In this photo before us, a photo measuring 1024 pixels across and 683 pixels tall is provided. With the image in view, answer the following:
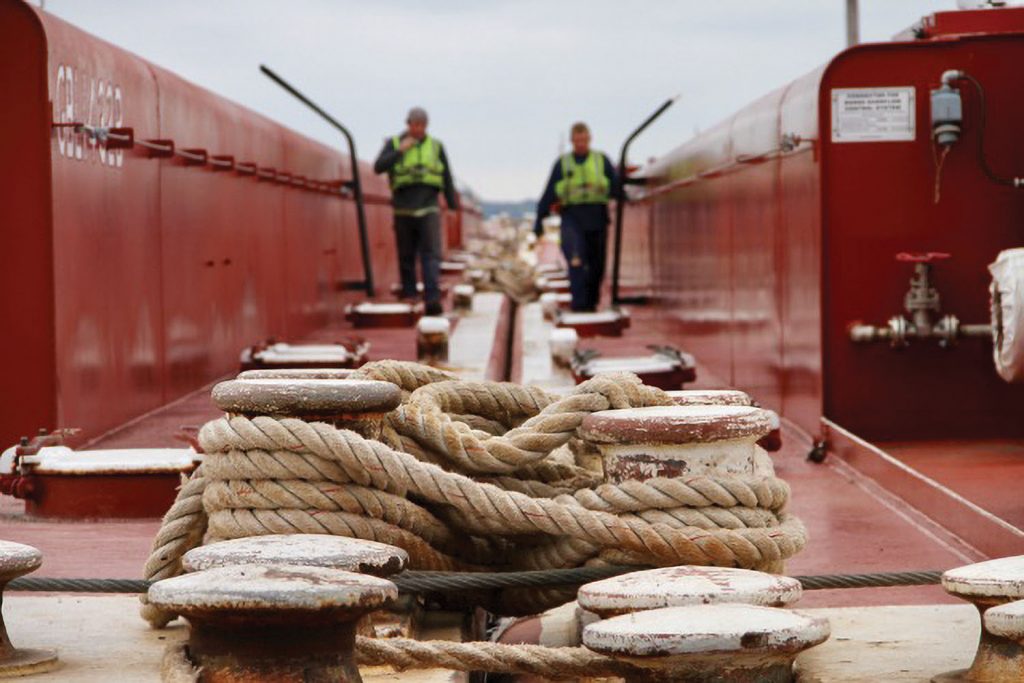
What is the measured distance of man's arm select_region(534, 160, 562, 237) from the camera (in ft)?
48.7

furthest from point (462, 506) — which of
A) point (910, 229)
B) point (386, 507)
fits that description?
point (910, 229)

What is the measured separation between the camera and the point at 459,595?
418 cm

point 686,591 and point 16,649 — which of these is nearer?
point 686,591

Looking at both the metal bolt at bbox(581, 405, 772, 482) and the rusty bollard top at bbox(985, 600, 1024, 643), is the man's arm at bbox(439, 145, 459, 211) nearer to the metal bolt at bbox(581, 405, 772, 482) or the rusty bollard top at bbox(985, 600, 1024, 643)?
the metal bolt at bbox(581, 405, 772, 482)

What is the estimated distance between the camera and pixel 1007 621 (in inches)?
126

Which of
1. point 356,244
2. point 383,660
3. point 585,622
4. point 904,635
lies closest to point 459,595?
point 585,622

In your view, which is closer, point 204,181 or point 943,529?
point 943,529

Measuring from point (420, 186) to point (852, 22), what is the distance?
212 inches

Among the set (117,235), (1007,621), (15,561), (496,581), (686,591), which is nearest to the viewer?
(1007,621)

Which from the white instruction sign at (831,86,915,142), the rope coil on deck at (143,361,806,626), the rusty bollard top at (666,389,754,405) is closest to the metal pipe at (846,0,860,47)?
the white instruction sign at (831,86,915,142)

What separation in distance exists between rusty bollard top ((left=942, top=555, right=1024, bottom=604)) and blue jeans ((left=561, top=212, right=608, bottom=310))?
11031mm

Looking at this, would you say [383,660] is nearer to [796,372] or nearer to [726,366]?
[796,372]

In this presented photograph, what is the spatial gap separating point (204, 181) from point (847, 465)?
4558mm

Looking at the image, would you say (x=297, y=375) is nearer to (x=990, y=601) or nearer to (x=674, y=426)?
(x=674, y=426)
